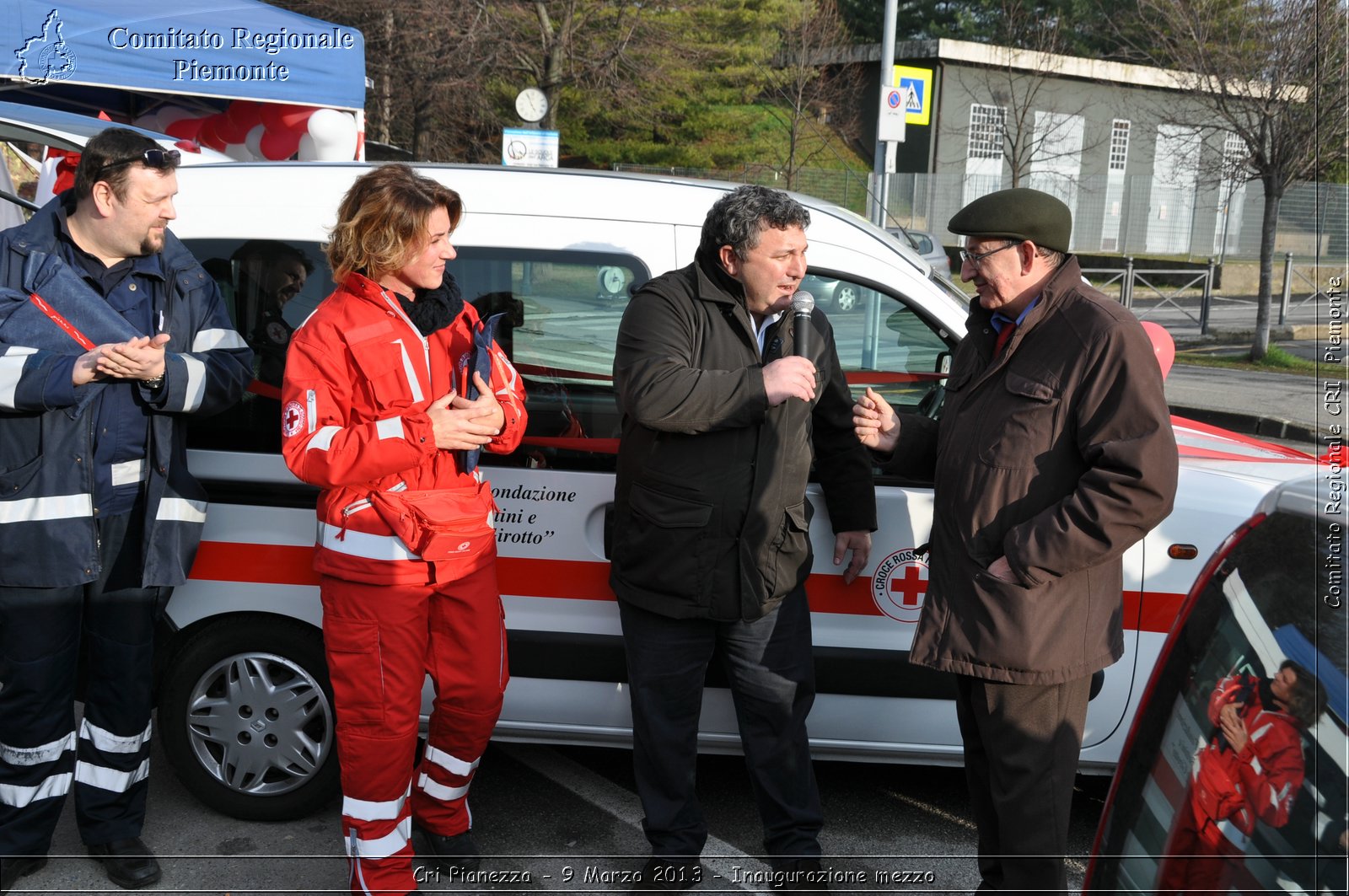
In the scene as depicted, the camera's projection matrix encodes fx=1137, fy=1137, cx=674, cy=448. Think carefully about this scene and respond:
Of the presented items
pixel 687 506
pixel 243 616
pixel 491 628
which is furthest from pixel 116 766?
pixel 687 506

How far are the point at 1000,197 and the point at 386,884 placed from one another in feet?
7.60

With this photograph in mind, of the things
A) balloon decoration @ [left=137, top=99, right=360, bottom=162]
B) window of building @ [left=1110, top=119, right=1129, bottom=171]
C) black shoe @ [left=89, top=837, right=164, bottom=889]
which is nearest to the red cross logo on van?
black shoe @ [left=89, top=837, right=164, bottom=889]

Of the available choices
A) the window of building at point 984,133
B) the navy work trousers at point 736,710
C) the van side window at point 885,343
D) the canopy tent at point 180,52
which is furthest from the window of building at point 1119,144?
the navy work trousers at point 736,710

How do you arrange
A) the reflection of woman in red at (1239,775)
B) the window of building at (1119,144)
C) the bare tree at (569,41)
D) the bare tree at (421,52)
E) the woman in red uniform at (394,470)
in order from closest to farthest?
the reflection of woman in red at (1239,775)
the woman in red uniform at (394,470)
the bare tree at (421,52)
the bare tree at (569,41)
the window of building at (1119,144)

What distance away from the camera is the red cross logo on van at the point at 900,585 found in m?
3.29

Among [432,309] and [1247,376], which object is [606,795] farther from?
[1247,376]

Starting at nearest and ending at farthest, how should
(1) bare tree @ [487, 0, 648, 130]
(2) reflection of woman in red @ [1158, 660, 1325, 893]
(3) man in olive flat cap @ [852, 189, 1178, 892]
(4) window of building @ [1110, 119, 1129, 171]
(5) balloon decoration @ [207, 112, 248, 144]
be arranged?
(2) reflection of woman in red @ [1158, 660, 1325, 893] < (3) man in olive flat cap @ [852, 189, 1178, 892] < (5) balloon decoration @ [207, 112, 248, 144] < (1) bare tree @ [487, 0, 648, 130] < (4) window of building @ [1110, 119, 1129, 171]

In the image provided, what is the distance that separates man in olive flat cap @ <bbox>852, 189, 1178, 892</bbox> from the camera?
240cm

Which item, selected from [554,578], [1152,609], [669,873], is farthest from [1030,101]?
[669,873]

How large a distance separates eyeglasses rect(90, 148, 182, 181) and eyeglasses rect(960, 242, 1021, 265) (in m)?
2.09

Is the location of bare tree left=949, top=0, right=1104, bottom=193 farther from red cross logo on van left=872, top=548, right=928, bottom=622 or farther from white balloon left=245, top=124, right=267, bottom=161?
red cross logo on van left=872, top=548, right=928, bottom=622

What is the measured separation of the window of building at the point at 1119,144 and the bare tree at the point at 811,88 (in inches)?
322

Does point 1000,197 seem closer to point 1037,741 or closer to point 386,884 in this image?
point 1037,741

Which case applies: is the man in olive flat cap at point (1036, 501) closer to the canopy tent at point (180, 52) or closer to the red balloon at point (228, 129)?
the canopy tent at point (180, 52)
